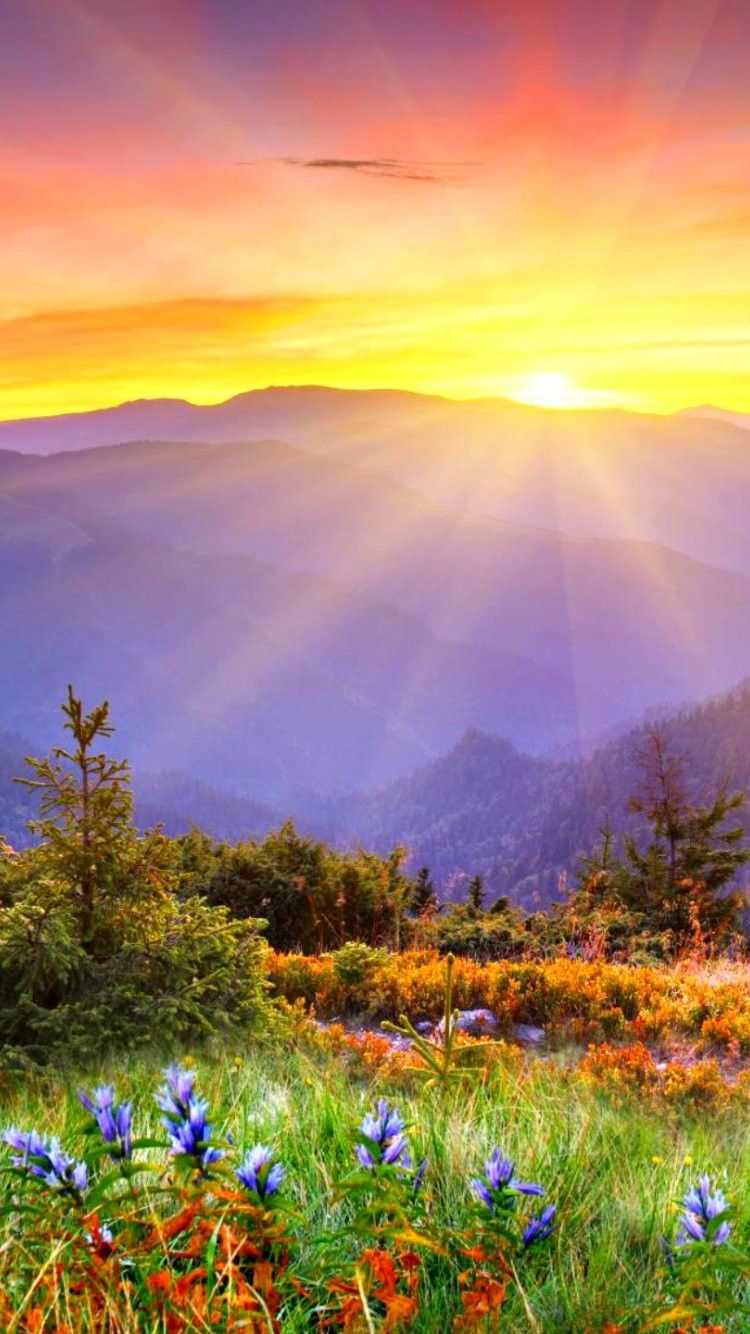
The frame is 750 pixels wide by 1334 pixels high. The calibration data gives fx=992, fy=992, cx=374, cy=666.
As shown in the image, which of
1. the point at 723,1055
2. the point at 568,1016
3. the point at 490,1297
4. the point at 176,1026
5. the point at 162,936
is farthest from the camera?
the point at 568,1016

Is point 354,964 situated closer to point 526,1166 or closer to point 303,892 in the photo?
point 526,1166

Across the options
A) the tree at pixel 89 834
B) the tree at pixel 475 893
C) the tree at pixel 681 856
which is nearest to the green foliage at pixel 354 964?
the tree at pixel 89 834

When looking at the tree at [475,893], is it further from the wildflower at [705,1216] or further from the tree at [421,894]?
the wildflower at [705,1216]

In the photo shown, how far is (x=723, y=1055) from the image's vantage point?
6566 millimetres

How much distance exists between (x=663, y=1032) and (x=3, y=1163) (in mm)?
5314

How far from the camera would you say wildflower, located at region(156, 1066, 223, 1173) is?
69.9 inches

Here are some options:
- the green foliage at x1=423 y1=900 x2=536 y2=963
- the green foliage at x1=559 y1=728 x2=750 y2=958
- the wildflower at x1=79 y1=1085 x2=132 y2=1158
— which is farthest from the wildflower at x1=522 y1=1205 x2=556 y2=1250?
the green foliage at x1=559 y1=728 x2=750 y2=958

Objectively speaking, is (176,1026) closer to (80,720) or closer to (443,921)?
(80,720)

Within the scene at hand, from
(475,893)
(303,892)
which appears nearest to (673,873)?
(475,893)

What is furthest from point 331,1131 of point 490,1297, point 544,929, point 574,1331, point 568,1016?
point 544,929

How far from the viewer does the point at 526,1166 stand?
2.68 meters

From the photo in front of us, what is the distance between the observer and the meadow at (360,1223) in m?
1.77

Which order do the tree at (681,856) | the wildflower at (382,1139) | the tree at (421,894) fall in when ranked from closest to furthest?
1. the wildflower at (382,1139)
2. the tree at (681,856)
3. the tree at (421,894)

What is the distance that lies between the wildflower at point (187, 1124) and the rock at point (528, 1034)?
17.5 feet
